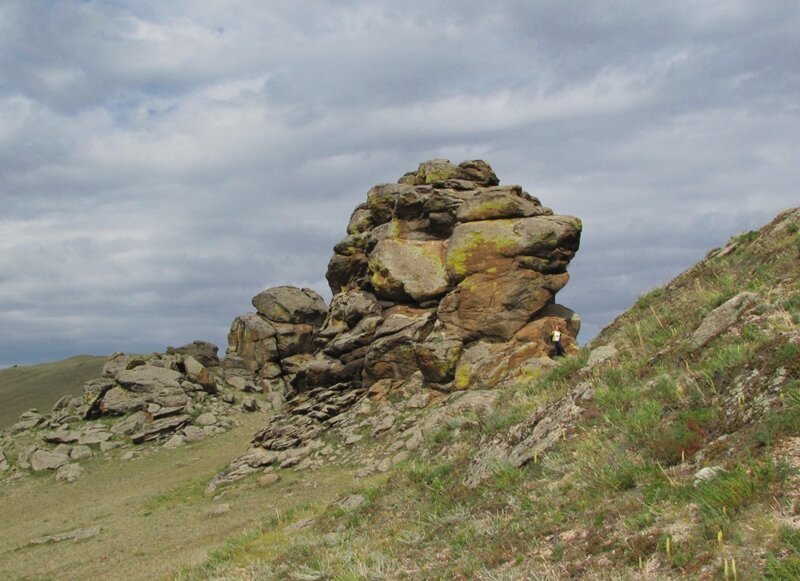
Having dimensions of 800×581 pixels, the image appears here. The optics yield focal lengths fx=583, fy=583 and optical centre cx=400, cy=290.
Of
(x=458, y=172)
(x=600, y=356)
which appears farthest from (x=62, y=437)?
(x=600, y=356)

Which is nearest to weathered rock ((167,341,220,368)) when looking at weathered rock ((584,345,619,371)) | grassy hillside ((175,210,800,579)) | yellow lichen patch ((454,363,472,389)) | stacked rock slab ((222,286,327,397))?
stacked rock slab ((222,286,327,397))

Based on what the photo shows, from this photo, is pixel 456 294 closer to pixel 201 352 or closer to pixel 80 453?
pixel 80 453

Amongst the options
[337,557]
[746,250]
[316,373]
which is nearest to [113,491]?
[316,373]

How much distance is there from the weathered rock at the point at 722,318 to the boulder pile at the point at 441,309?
77.4 feet

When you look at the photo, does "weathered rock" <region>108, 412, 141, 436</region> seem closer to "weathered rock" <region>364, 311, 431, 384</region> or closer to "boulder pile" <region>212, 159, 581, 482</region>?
"boulder pile" <region>212, 159, 581, 482</region>

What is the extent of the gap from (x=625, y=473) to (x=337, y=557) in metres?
6.01

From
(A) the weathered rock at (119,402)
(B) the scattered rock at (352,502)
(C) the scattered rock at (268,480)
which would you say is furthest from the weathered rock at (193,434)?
(B) the scattered rock at (352,502)

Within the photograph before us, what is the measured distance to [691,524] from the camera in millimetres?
6984

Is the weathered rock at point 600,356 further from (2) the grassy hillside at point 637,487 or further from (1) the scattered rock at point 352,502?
(1) the scattered rock at point 352,502

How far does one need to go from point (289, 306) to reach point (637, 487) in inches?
2626

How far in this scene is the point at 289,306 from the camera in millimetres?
73000

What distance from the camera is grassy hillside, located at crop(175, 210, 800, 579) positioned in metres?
6.71

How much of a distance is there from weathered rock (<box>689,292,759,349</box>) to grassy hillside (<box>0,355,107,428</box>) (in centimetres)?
10787

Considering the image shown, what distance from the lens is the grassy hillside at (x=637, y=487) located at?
671 centimetres
